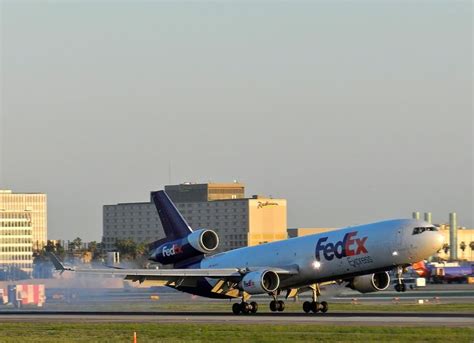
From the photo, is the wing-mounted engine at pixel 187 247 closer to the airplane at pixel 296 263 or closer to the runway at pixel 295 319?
the airplane at pixel 296 263

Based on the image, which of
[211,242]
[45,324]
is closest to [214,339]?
[45,324]

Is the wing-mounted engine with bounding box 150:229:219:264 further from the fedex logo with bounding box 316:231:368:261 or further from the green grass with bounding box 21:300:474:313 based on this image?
the fedex logo with bounding box 316:231:368:261

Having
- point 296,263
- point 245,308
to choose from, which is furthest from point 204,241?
point 296,263

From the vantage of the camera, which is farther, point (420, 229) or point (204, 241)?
point (204, 241)

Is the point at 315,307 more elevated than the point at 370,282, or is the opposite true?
the point at 370,282

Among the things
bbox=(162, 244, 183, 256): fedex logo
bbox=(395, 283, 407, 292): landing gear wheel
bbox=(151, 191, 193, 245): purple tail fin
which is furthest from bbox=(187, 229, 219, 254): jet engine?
bbox=(395, 283, 407, 292): landing gear wheel

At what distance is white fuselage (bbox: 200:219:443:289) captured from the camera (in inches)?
→ 2783

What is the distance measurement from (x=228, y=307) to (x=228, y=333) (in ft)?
112

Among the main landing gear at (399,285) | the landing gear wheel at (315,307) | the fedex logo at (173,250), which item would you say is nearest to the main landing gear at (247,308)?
the landing gear wheel at (315,307)

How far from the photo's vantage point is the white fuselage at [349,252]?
70.7 metres

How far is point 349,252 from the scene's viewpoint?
237 ft

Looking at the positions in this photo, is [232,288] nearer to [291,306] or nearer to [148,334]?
[291,306]

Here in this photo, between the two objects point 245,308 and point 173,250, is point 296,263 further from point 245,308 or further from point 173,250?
point 173,250

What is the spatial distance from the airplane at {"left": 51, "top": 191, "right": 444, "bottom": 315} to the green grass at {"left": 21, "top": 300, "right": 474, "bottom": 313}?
13.5 ft
